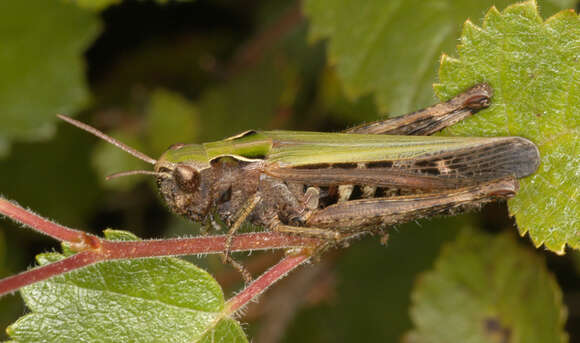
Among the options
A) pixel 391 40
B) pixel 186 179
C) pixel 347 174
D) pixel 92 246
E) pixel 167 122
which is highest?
pixel 167 122

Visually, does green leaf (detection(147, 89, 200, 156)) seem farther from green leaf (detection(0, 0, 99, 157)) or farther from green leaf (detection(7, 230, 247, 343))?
green leaf (detection(7, 230, 247, 343))

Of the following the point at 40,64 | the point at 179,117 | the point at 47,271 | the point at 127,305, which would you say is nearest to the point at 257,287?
the point at 127,305

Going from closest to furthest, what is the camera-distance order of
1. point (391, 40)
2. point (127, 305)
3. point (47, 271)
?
point (47, 271) < point (127, 305) < point (391, 40)

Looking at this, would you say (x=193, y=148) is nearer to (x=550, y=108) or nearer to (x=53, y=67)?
(x=550, y=108)

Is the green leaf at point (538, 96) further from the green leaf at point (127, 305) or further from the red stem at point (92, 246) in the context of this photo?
the green leaf at point (127, 305)

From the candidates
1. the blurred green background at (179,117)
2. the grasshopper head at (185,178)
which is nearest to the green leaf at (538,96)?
the grasshopper head at (185,178)

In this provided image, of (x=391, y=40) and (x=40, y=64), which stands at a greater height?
(x=40, y=64)

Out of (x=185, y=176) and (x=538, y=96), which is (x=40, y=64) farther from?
(x=538, y=96)

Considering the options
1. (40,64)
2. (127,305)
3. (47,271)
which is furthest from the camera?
(40,64)
